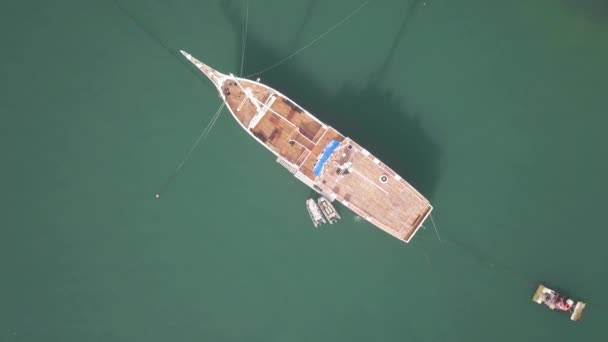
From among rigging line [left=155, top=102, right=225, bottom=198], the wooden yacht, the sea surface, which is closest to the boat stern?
the wooden yacht

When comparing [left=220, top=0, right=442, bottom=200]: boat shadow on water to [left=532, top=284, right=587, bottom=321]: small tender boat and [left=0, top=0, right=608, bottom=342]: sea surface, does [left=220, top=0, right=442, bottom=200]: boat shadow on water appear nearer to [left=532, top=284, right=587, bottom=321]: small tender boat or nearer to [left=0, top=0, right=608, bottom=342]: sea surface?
[left=0, top=0, right=608, bottom=342]: sea surface

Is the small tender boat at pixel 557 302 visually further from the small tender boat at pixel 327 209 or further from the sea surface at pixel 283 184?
the small tender boat at pixel 327 209

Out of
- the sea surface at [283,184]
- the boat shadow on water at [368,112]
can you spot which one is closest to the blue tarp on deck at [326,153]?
the boat shadow on water at [368,112]

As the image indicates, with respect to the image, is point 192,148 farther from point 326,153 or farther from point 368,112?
point 368,112

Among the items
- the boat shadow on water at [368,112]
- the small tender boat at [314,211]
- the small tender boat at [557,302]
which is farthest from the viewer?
the boat shadow on water at [368,112]

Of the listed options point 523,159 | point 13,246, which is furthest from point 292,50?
point 13,246

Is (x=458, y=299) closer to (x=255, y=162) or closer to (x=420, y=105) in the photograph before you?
(x=420, y=105)
